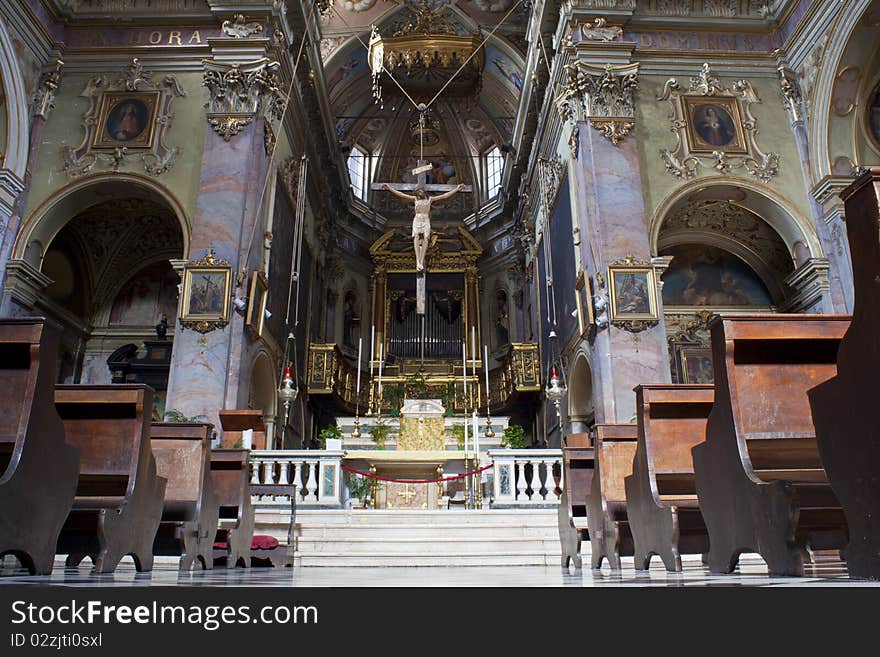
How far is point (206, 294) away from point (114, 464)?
7.11 meters

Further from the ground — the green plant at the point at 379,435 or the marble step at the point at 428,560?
the green plant at the point at 379,435

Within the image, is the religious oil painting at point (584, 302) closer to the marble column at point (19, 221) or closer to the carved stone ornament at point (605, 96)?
the carved stone ornament at point (605, 96)

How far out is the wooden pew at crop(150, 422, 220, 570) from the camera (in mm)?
5004

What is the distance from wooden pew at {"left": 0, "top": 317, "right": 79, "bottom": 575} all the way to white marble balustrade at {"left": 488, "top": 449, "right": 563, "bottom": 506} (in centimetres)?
616

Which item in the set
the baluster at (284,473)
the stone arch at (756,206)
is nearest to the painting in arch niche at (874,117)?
the stone arch at (756,206)

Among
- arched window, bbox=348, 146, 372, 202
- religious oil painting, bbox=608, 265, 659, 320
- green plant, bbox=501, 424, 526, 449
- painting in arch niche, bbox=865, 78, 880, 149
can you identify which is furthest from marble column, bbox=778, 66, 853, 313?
arched window, bbox=348, 146, 372, 202

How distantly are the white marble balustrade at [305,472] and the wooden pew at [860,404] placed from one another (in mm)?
7041

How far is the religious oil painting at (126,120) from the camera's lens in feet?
40.0

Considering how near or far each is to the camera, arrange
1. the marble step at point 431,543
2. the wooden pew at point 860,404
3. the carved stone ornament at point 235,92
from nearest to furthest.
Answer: the wooden pew at point 860,404
the marble step at point 431,543
the carved stone ornament at point 235,92

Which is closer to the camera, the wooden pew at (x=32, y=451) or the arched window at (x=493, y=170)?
the wooden pew at (x=32, y=451)

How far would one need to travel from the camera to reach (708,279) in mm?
14438

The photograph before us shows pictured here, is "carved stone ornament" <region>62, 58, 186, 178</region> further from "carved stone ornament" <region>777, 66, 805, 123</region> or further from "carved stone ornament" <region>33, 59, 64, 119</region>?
"carved stone ornament" <region>777, 66, 805, 123</region>

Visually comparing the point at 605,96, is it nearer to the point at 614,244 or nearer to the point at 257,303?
the point at 614,244
